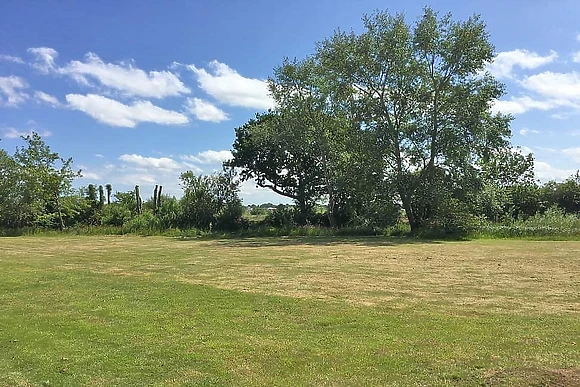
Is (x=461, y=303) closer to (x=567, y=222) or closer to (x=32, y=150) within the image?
(x=567, y=222)

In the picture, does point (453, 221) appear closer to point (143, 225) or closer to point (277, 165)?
point (277, 165)

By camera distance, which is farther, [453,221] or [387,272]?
[453,221]

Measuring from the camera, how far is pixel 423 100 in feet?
91.1

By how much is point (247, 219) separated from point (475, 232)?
15.2m

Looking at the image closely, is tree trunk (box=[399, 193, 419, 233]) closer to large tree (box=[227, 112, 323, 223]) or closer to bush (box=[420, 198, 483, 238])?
bush (box=[420, 198, 483, 238])

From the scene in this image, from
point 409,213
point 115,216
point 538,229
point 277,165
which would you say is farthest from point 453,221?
point 115,216

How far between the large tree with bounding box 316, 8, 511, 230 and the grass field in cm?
1550

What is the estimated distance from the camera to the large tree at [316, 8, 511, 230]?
2669 centimetres

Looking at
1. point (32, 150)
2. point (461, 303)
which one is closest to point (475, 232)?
point (461, 303)

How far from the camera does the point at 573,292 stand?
341 inches

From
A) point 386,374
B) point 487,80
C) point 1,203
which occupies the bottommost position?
point 386,374

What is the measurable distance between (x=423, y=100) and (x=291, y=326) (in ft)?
77.2

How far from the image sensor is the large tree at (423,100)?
87.6ft

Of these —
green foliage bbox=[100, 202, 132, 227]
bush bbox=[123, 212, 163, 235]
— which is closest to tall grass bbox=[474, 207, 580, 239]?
bush bbox=[123, 212, 163, 235]
